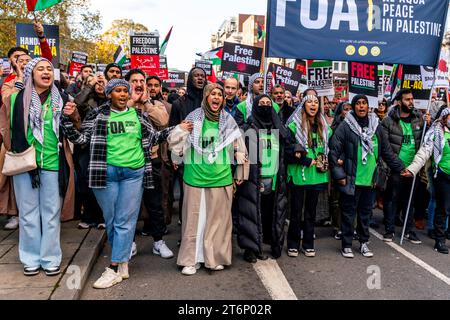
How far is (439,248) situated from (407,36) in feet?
9.75

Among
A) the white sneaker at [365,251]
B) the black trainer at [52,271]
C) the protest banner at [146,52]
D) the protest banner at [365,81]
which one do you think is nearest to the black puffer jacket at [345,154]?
the white sneaker at [365,251]

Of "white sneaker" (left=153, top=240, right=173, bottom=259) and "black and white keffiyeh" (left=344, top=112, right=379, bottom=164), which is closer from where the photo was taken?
"white sneaker" (left=153, top=240, right=173, bottom=259)

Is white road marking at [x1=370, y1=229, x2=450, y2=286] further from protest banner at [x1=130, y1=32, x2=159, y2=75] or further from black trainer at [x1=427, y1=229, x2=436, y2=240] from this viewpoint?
protest banner at [x1=130, y1=32, x2=159, y2=75]

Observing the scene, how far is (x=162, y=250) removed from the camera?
5.14 m

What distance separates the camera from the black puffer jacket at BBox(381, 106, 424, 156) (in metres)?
6.11

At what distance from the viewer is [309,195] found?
207 inches

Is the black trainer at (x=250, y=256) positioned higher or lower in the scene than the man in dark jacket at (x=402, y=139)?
lower

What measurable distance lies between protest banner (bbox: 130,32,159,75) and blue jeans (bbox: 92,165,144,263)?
760cm

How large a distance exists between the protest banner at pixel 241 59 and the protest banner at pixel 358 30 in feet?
13.3

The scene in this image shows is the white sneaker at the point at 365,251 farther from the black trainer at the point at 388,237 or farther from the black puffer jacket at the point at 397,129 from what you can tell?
the black puffer jacket at the point at 397,129

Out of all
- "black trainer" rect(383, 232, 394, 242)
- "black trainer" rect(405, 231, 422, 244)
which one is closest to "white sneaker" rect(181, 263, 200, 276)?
"black trainer" rect(383, 232, 394, 242)

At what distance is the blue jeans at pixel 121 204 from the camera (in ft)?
13.8

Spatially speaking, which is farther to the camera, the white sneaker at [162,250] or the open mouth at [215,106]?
the white sneaker at [162,250]
